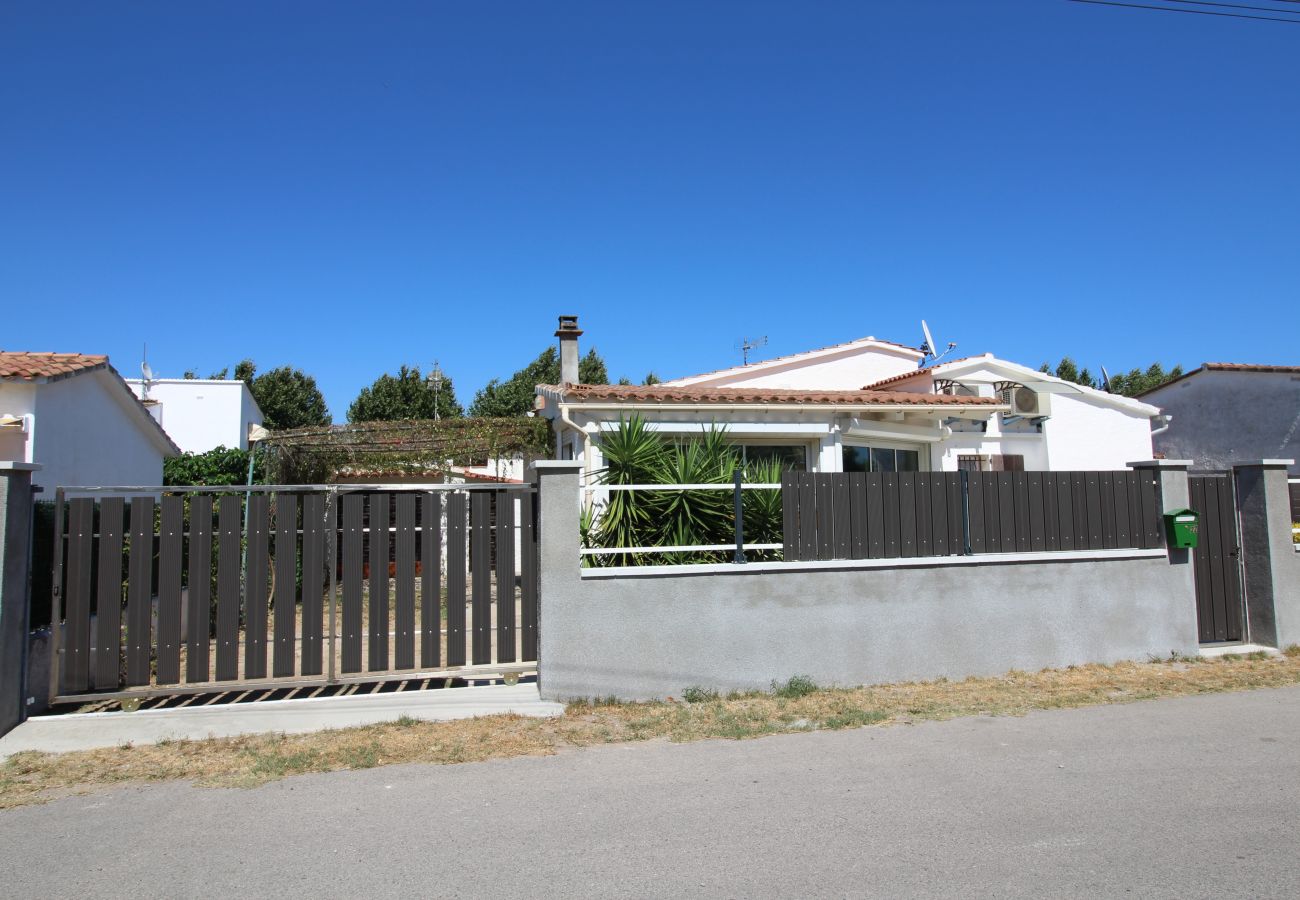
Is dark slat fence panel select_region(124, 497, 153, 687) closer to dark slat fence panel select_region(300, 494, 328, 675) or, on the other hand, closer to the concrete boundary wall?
dark slat fence panel select_region(300, 494, 328, 675)

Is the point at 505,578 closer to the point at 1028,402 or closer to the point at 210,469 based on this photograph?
the point at 210,469

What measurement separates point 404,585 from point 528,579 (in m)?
1.12

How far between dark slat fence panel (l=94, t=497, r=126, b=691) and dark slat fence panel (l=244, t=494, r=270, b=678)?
0.99 metres

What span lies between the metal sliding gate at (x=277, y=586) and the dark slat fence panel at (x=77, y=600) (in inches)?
0.4

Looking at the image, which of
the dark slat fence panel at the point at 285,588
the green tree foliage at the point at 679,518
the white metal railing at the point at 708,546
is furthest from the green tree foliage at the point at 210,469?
the white metal railing at the point at 708,546

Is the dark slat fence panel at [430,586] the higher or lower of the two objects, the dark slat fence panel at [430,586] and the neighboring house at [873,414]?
the lower

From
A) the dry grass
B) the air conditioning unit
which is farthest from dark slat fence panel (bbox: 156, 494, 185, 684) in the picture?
the air conditioning unit

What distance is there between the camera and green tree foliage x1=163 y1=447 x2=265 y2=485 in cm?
1725

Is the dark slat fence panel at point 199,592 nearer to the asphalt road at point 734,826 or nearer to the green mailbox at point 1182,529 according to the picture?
the asphalt road at point 734,826

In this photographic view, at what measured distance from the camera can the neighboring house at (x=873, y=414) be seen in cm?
1152

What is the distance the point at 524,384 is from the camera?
117ft

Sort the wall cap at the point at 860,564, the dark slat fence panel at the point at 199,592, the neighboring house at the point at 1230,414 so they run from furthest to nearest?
the neighboring house at the point at 1230,414 < the wall cap at the point at 860,564 < the dark slat fence panel at the point at 199,592

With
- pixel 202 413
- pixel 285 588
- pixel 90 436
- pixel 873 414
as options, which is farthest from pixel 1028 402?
pixel 202 413

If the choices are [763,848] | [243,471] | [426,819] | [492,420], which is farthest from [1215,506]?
[243,471]
